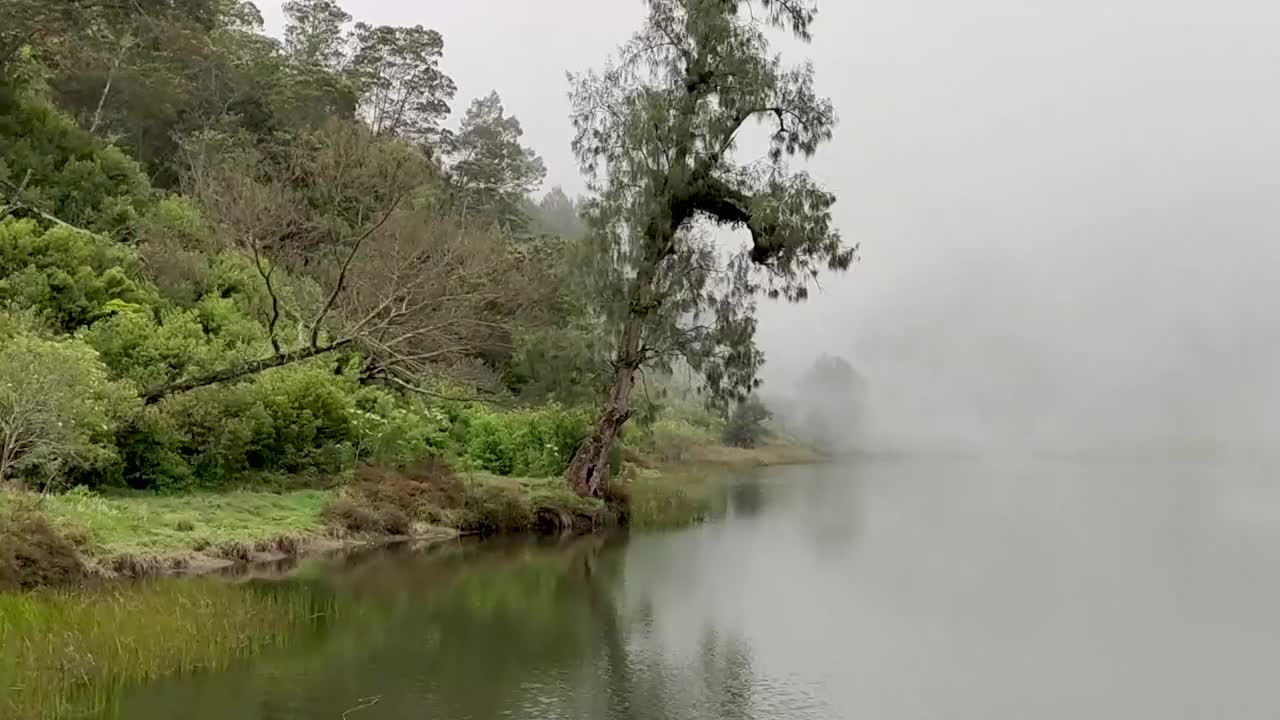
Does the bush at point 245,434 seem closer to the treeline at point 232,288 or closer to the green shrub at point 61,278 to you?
the treeline at point 232,288

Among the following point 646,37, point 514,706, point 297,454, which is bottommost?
point 514,706

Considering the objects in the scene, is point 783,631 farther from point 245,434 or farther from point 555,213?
point 555,213

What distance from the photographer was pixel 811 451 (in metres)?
80.2

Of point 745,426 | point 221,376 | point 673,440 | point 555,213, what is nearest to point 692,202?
point 221,376

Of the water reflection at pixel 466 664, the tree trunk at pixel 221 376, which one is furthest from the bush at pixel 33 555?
the tree trunk at pixel 221 376

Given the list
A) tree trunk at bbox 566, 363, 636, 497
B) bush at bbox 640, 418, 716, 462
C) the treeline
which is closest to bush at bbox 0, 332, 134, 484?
the treeline

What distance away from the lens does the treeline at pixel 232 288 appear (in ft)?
60.8

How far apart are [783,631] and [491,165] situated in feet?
163

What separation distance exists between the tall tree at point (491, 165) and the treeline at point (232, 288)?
Answer: 11.3 meters

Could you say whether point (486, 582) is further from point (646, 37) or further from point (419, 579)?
point (646, 37)

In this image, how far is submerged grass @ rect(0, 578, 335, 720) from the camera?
356 inches

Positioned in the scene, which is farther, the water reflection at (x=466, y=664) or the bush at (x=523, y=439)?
the bush at (x=523, y=439)

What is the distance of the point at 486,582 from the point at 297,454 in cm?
651

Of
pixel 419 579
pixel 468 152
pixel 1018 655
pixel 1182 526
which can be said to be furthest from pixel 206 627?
pixel 468 152
